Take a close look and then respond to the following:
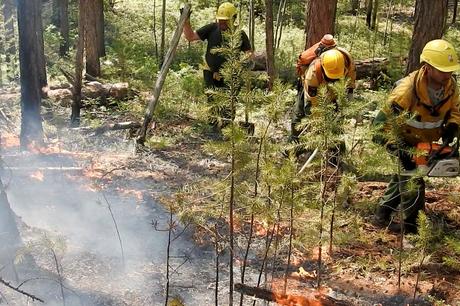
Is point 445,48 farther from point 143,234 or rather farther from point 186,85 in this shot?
point 186,85

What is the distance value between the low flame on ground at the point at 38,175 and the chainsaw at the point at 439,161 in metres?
4.83

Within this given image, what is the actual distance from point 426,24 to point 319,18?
1.85 metres

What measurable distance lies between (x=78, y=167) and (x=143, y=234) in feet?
7.00

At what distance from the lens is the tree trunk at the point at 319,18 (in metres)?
9.18

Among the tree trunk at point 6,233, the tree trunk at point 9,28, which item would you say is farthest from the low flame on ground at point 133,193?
the tree trunk at point 9,28

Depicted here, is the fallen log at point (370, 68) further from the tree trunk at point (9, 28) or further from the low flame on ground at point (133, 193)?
the tree trunk at point (9, 28)

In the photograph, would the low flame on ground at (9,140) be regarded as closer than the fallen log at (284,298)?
No

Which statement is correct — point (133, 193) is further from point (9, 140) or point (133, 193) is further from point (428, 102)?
point (428, 102)

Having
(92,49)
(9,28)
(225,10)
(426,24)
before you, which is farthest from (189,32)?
(9,28)

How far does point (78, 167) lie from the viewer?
7.49 m

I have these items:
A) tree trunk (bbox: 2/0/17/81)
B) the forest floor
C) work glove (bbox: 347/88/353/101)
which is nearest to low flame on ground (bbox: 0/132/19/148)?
the forest floor

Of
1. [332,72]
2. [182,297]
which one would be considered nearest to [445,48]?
[332,72]

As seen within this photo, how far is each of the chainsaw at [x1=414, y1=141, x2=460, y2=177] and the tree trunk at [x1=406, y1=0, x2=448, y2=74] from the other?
348 centimetres

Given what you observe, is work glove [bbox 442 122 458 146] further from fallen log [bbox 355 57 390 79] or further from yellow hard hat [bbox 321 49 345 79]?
fallen log [bbox 355 57 390 79]
